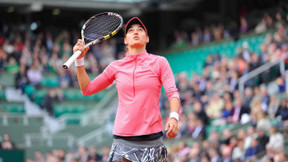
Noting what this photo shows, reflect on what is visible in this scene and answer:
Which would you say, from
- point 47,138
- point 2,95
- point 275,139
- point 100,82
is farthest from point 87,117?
point 100,82

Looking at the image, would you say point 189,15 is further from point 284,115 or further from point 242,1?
point 284,115

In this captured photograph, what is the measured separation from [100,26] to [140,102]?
970mm

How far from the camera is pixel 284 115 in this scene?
1251 centimetres

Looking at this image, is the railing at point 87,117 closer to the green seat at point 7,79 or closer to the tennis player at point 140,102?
the green seat at point 7,79

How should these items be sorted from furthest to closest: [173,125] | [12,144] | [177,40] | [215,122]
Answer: [177,40] < [12,144] < [215,122] < [173,125]

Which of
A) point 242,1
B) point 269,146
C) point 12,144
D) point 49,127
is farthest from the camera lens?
point 242,1

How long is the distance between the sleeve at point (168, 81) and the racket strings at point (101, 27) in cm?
67

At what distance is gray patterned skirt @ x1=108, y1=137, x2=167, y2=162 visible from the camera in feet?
15.3

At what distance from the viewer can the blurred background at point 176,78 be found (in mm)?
13680

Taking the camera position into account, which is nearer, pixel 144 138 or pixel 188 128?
pixel 144 138

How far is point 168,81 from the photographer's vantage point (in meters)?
4.70

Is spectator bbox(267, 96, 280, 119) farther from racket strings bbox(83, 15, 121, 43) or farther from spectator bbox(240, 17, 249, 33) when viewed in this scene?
racket strings bbox(83, 15, 121, 43)

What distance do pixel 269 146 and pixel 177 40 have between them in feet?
48.2

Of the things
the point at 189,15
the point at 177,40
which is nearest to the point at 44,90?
the point at 177,40
